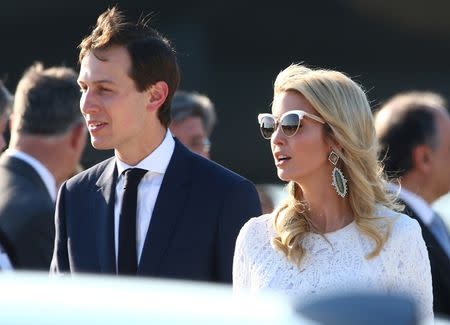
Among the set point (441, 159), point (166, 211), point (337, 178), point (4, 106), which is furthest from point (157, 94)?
point (441, 159)

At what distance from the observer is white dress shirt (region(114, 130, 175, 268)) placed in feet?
15.5

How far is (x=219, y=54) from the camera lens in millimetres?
20516

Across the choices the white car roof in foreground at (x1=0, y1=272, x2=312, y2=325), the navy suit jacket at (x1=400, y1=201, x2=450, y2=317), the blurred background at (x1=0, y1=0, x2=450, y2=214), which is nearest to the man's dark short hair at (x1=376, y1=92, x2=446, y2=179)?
the navy suit jacket at (x1=400, y1=201, x2=450, y2=317)

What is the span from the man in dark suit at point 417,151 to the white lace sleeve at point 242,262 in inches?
53.6

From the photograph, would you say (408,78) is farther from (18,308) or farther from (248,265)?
(18,308)

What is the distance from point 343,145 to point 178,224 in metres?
0.74

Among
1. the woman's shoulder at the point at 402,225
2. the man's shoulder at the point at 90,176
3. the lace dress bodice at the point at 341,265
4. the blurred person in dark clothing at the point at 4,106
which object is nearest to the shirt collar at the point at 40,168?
the blurred person in dark clothing at the point at 4,106

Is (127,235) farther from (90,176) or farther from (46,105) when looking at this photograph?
(46,105)

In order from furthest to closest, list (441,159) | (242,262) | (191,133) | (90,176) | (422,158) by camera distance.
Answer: (191,133) < (441,159) < (422,158) < (90,176) < (242,262)

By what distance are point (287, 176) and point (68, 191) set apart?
1007 millimetres

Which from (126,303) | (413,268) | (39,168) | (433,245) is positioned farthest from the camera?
(39,168)

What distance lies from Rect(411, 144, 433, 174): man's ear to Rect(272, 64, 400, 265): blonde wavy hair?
150cm

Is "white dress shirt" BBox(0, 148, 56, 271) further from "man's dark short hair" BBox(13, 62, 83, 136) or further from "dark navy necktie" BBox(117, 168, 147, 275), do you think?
"dark navy necktie" BBox(117, 168, 147, 275)

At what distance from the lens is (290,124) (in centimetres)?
439
